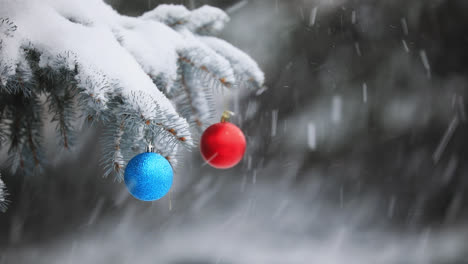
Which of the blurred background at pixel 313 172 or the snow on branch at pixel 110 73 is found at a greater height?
the blurred background at pixel 313 172

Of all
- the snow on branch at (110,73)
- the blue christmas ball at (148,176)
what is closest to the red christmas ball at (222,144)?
the snow on branch at (110,73)

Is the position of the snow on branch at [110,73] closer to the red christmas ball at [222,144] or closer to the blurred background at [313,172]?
the red christmas ball at [222,144]

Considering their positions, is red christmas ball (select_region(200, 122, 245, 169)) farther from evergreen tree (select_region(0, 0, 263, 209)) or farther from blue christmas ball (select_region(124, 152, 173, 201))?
blue christmas ball (select_region(124, 152, 173, 201))

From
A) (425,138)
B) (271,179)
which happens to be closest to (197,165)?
(271,179)

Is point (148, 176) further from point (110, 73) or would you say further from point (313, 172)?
point (313, 172)

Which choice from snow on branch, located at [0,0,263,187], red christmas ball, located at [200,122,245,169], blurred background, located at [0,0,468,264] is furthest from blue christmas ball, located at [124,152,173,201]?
blurred background, located at [0,0,468,264]

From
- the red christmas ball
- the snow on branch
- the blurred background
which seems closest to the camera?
the snow on branch

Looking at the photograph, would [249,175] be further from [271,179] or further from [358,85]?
[358,85]
